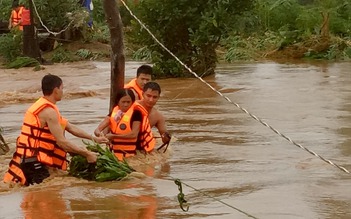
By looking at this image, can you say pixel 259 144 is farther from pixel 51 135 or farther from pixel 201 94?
pixel 201 94

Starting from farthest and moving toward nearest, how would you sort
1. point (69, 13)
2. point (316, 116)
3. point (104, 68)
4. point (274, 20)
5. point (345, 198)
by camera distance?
point (274, 20) < point (69, 13) < point (104, 68) < point (316, 116) < point (345, 198)

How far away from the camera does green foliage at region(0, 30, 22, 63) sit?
25.7 m

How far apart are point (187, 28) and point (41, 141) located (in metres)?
11.3

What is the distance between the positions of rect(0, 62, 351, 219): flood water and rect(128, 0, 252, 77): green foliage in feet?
2.10

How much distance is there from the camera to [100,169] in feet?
28.0

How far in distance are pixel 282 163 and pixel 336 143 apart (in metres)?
1.45

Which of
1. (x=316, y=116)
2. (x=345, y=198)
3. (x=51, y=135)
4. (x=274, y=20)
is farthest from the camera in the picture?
(x=274, y=20)

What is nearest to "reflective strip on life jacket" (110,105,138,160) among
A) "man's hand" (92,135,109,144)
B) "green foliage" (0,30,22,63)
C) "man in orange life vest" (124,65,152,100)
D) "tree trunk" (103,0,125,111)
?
"man's hand" (92,135,109,144)

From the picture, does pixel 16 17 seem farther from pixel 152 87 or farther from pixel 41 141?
pixel 41 141

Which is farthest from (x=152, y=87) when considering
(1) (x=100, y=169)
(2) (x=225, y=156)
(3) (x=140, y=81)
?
(1) (x=100, y=169)

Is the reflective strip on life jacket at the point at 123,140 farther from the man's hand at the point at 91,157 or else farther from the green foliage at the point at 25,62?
the green foliage at the point at 25,62

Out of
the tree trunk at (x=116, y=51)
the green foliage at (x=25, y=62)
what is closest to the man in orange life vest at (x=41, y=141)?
the tree trunk at (x=116, y=51)

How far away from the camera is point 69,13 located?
25.9 metres

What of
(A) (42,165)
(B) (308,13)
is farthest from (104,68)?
(A) (42,165)
